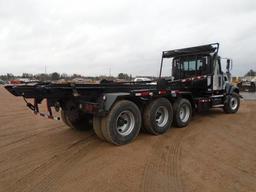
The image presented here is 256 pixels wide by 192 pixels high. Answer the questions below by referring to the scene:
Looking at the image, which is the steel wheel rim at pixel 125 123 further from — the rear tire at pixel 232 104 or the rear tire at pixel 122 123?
the rear tire at pixel 232 104

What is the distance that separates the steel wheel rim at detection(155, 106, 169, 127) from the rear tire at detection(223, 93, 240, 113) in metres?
4.50

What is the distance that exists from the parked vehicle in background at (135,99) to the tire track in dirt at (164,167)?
2.54 feet

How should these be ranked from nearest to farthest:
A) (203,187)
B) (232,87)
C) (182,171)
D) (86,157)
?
(203,187)
(182,171)
(86,157)
(232,87)

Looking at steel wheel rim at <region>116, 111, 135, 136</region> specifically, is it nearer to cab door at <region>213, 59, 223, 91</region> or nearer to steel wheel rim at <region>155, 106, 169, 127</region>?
steel wheel rim at <region>155, 106, 169, 127</region>

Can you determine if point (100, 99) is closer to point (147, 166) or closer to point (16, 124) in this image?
point (147, 166)

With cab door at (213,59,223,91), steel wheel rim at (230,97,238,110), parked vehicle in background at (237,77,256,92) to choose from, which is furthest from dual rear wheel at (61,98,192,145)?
parked vehicle in background at (237,77,256,92)

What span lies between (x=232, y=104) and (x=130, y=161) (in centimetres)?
752

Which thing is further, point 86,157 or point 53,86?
point 53,86

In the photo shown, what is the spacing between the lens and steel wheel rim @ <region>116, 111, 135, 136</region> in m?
5.53

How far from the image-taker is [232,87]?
10297 millimetres

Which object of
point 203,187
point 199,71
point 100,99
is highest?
point 199,71

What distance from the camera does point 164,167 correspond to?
412cm

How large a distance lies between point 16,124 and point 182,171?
19.7 feet

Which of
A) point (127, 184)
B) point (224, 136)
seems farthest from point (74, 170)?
point (224, 136)
